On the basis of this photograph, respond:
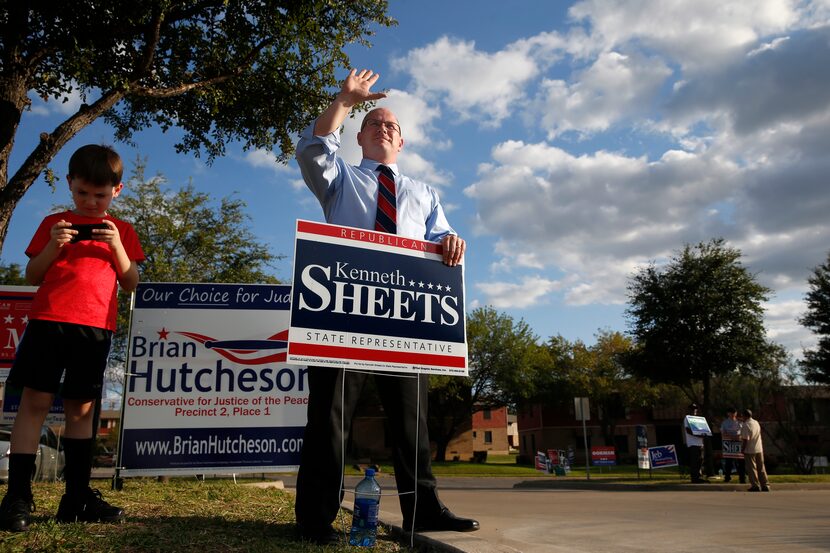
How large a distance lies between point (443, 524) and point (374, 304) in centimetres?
126

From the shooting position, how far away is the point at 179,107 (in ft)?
35.3

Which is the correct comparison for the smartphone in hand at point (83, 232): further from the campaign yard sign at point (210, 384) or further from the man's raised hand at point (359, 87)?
the campaign yard sign at point (210, 384)

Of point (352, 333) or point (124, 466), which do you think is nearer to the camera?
point (352, 333)

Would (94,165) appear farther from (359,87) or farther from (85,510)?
(85,510)

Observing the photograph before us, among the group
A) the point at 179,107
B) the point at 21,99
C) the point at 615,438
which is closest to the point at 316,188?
the point at 21,99

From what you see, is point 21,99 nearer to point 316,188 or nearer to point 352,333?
point 316,188

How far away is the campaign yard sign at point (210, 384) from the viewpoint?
546 cm

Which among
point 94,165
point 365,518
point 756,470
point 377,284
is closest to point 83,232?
point 94,165

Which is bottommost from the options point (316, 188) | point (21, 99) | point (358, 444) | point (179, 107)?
point (358, 444)

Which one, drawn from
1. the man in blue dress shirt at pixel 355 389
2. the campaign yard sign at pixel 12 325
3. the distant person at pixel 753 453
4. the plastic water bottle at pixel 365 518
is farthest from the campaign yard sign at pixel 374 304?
the distant person at pixel 753 453

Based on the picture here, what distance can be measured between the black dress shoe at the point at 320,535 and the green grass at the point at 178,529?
0.07 m

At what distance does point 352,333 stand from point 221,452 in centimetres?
296

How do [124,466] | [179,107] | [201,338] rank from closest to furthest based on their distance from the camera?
[124,466] < [201,338] < [179,107]

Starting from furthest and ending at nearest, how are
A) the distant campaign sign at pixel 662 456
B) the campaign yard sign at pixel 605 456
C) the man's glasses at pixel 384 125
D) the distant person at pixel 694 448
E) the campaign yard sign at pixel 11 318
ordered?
the campaign yard sign at pixel 605 456, the distant campaign sign at pixel 662 456, the distant person at pixel 694 448, the campaign yard sign at pixel 11 318, the man's glasses at pixel 384 125
